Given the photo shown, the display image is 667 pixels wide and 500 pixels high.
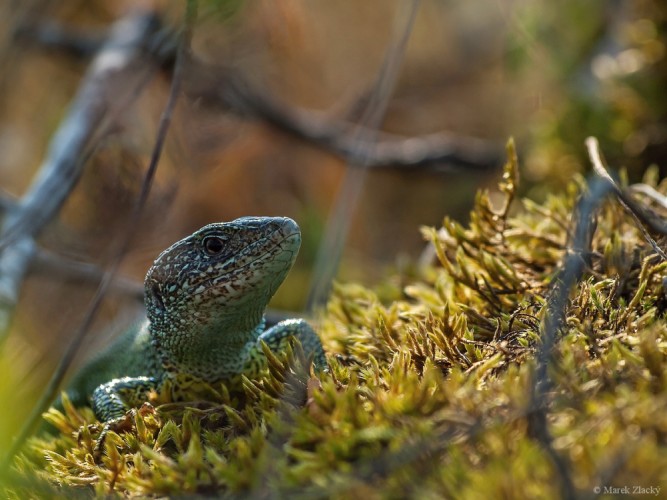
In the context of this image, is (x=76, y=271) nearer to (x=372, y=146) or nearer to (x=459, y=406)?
(x=372, y=146)

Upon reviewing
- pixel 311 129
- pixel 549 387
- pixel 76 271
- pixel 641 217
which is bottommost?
pixel 76 271

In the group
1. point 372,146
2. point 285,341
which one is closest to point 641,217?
point 285,341

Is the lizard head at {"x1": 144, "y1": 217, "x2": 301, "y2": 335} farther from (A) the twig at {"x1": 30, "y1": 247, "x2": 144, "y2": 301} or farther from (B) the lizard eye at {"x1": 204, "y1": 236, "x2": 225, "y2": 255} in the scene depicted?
(A) the twig at {"x1": 30, "y1": 247, "x2": 144, "y2": 301}

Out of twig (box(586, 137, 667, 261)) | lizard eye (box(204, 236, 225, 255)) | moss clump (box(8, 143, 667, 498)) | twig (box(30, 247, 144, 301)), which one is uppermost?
twig (box(586, 137, 667, 261))

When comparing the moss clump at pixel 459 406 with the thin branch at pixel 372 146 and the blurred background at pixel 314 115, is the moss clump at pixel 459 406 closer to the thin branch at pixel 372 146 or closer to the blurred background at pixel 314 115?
the blurred background at pixel 314 115

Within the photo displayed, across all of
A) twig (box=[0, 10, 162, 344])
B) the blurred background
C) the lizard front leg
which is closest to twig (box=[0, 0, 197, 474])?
the blurred background

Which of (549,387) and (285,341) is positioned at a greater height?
(549,387)

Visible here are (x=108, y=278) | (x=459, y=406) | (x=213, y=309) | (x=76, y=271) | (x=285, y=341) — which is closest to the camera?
(x=459, y=406)
